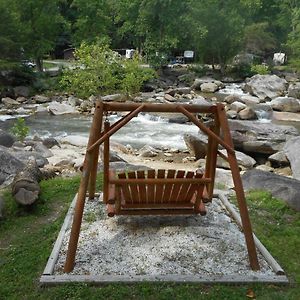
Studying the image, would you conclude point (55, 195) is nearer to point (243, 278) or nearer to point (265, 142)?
point (243, 278)

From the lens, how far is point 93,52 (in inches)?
920

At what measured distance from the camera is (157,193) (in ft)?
17.1

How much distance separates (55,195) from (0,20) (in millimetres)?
23221

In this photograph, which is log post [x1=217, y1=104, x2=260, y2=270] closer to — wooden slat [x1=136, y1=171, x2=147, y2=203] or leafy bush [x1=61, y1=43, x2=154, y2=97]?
wooden slat [x1=136, y1=171, x2=147, y2=203]

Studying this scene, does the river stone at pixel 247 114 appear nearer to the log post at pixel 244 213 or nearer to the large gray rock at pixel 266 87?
the large gray rock at pixel 266 87

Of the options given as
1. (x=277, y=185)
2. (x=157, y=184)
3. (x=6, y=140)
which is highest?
(x=157, y=184)

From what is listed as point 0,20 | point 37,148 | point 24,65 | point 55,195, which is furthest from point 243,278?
point 24,65

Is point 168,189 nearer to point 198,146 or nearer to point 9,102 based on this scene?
point 198,146

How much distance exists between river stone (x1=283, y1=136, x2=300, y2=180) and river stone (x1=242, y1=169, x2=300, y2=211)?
287cm

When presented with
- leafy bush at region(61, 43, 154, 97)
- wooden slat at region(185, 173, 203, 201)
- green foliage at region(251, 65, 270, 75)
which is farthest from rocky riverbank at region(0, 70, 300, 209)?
green foliage at region(251, 65, 270, 75)

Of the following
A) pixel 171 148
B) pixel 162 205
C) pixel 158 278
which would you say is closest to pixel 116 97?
pixel 171 148

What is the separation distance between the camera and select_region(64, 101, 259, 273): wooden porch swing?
4.61m

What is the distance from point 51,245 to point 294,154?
8244mm

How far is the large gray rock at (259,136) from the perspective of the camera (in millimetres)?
13930
